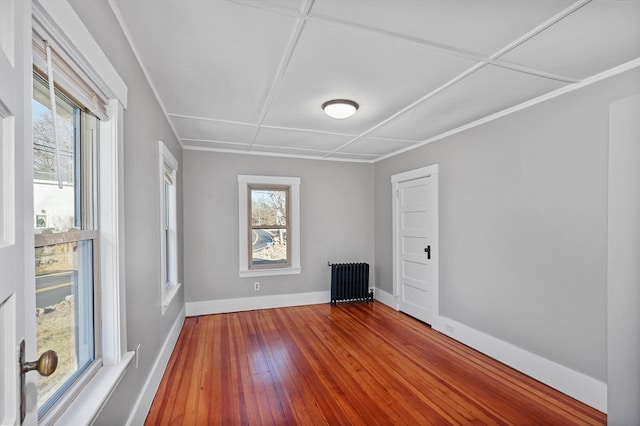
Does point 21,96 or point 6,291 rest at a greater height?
point 21,96

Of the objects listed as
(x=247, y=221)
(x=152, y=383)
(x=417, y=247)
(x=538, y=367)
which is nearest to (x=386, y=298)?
(x=417, y=247)

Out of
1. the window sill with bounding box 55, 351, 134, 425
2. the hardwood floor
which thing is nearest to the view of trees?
the window sill with bounding box 55, 351, 134, 425

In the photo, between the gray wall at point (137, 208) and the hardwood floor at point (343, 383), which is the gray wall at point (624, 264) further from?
the gray wall at point (137, 208)

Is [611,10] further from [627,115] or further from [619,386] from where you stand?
[619,386]

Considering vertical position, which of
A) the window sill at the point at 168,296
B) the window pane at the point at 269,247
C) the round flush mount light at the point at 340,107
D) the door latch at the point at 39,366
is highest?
the round flush mount light at the point at 340,107

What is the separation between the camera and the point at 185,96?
253 centimetres

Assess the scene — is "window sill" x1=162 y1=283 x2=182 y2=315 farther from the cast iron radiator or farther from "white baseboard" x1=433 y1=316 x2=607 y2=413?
"white baseboard" x1=433 y1=316 x2=607 y2=413

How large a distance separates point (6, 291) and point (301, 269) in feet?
14.1

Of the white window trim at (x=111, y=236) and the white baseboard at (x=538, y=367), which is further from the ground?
the white window trim at (x=111, y=236)

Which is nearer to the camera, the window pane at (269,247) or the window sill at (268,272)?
the window sill at (268,272)

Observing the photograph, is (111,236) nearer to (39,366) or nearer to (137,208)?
(137,208)

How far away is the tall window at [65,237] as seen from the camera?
1.05 metres

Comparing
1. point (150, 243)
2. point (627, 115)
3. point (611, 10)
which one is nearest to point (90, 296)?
point (150, 243)

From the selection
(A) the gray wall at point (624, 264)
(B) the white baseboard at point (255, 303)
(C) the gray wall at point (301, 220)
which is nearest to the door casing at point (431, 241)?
(C) the gray wall at point (301, 220)
